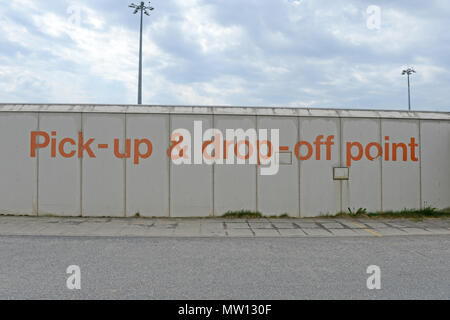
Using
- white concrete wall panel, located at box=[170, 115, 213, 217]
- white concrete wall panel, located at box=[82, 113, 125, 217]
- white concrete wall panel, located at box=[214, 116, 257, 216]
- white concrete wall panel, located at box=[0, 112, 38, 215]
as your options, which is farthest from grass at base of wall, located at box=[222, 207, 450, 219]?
white concrete wall panel, located at box=[0, 112, 38, 215]

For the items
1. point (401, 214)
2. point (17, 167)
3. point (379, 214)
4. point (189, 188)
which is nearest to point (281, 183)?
point (189, 188)

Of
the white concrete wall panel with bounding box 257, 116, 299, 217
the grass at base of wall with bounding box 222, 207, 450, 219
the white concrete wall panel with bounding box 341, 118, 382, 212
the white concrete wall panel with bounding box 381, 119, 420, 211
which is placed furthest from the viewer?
the white concrete wall panel with bounding box 381, 119, 420, 211

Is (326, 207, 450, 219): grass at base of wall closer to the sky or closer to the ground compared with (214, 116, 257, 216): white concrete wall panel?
closer to the ground

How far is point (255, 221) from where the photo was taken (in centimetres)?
997

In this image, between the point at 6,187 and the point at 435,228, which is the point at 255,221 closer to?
the point at 435,228

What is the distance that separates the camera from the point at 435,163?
37.0 ft

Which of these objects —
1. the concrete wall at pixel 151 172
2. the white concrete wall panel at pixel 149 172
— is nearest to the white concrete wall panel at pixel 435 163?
the concrete wall at pixel 151 172

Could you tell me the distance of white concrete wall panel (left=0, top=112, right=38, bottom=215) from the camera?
1036cm

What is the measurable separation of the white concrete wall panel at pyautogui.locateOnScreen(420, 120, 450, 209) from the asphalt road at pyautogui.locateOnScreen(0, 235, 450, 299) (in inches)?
153

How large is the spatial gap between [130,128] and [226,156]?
9.30ft

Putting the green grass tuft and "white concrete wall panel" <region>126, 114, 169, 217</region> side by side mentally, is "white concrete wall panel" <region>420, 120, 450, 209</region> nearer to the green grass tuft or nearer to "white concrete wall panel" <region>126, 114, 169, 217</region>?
the green grass tuft

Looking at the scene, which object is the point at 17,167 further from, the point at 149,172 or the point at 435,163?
the point at 435,163
